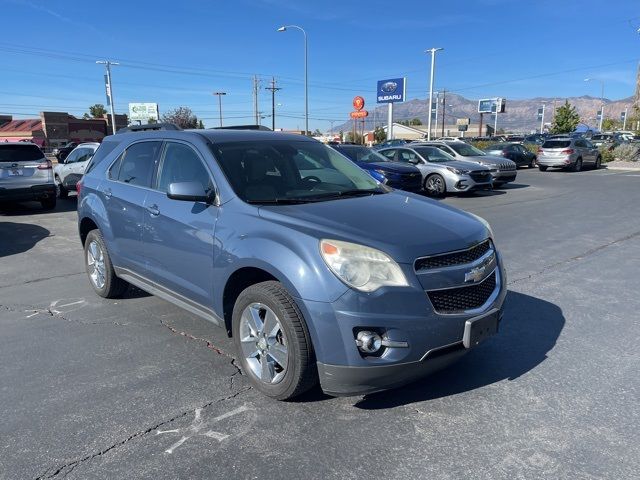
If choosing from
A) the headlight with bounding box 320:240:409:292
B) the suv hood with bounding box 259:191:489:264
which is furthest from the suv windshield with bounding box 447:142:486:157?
the headlight with bounding box 320:240:409:292

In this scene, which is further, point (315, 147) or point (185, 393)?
point (315, 147)

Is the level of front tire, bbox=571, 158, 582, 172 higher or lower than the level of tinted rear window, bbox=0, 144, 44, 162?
lower

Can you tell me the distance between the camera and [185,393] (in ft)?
11.3

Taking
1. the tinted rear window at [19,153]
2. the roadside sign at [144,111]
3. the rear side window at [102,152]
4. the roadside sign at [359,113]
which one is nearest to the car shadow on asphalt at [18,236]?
the tinted rear window at [19,153]

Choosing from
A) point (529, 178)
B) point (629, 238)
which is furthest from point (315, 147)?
point (529, 178)

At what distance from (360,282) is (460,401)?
3.85 ft

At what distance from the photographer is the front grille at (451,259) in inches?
117

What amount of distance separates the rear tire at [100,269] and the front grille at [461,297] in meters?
3.64

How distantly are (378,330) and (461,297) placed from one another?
0.63 meters

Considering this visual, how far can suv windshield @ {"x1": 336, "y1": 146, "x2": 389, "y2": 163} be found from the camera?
15.3 metres

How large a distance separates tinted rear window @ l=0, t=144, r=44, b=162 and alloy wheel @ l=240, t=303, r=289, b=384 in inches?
437

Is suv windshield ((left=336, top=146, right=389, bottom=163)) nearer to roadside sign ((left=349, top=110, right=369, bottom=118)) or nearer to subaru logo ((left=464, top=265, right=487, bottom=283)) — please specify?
subaru logo ((left=464, top=265, right=487, bottom=283))

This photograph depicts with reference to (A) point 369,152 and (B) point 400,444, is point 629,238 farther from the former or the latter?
(A) point 369,152

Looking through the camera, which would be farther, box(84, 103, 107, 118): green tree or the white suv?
box(84, 103, 107, 118): green tree
